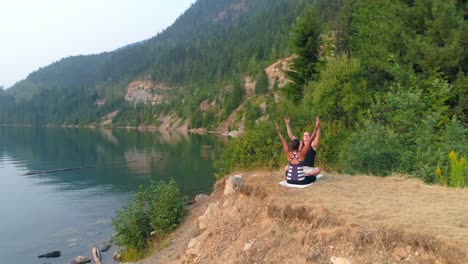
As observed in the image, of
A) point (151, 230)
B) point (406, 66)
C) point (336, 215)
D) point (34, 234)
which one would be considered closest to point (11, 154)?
point (34, 234)

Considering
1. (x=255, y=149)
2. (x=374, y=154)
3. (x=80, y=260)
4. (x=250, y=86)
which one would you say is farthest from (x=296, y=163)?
(x=250, y=86)

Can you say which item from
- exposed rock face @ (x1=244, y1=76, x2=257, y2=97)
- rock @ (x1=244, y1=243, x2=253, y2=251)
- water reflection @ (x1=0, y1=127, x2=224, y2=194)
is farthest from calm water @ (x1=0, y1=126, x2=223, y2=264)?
exposed rock face @ (x1=244, y1=76, x2=257, y2=97)

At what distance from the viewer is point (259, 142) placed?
96.4 ft

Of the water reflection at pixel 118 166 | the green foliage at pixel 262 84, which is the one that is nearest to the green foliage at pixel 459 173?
the water reflection at pixel 118 166

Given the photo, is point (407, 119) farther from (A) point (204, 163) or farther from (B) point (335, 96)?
(A) point (204, 163)

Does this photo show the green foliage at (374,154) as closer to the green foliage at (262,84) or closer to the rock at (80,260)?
the rock at (80,260)

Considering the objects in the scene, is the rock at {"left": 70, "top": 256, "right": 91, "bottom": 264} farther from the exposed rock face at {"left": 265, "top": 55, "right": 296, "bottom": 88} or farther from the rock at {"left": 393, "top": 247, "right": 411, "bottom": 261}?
the exposed rock face at {"left": 265, "top": 55, "right": 296, "bottom": 88}

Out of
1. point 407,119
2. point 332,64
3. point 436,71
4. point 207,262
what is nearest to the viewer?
point 207,262

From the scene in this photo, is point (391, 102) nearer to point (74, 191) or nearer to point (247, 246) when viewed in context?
point (247, 246)

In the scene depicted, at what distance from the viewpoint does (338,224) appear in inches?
403

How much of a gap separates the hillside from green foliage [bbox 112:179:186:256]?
30.2 feet

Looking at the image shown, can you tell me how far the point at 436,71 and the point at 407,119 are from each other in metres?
6.16

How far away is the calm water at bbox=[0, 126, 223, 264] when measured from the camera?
103 ft

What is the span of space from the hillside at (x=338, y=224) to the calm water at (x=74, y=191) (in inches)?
627
